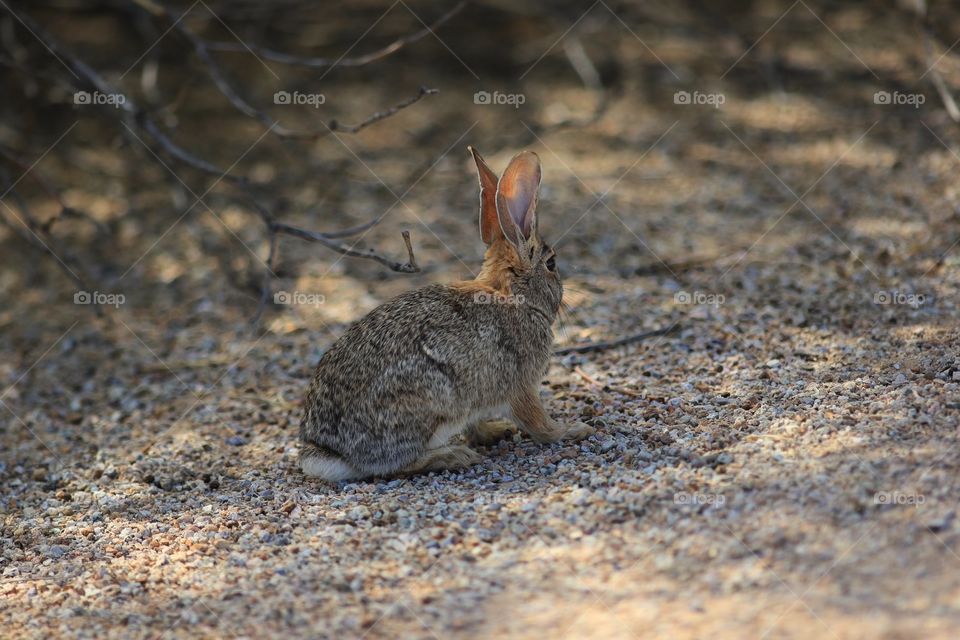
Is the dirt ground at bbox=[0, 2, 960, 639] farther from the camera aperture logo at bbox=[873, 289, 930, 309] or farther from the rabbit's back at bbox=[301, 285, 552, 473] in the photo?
the rabbit's back at bbox=[301, 285, 552, 473]

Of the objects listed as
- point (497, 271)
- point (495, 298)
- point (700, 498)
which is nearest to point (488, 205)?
point (497, 271)

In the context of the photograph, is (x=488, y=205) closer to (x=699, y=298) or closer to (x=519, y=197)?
(x=519, y=197)

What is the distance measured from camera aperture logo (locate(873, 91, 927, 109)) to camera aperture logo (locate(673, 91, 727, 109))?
1.55 m

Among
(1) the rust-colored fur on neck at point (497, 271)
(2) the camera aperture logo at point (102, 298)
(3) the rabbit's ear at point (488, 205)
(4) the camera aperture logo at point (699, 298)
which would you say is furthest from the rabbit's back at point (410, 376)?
(2) the camera aperture logo at point (102, 298)

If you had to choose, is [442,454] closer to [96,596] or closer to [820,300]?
[96,596]

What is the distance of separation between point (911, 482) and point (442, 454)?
231 centimetres

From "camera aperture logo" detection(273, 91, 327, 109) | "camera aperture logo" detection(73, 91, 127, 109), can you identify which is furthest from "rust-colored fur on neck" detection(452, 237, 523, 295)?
"camera aperture logo" detection(273, 91, 327, 109)

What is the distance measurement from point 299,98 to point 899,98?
6.25 meters

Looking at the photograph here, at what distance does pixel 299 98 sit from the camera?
37.5ft

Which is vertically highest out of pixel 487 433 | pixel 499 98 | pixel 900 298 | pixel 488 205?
pixel 499 98

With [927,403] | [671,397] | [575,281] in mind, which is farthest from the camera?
[575,281]

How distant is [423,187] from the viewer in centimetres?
1018

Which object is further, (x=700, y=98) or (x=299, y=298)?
(x=700, y=98)

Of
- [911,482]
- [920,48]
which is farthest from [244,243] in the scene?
[920,48]
